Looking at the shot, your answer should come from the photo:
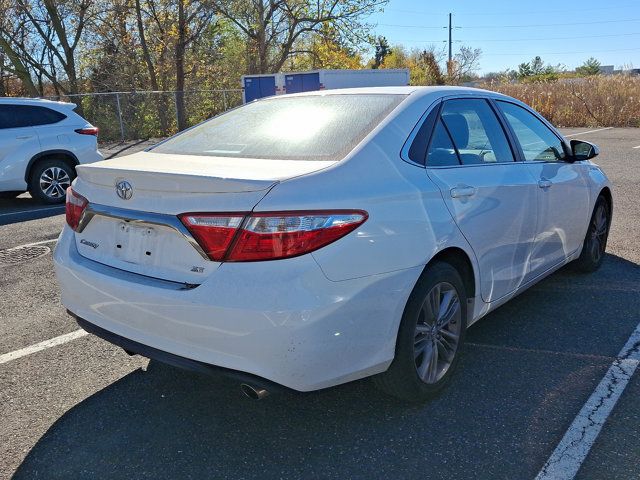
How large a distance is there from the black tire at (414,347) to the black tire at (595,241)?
7.80 feet

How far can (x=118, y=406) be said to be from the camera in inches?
120

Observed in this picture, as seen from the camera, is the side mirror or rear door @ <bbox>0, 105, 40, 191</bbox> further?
rear door @ <bbox>0, 105, 40, 191</bbox>

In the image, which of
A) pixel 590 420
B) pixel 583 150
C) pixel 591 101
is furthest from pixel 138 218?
pixel 591 101

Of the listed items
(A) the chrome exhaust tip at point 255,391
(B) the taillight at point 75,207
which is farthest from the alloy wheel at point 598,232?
(B) the taillight at point 75,207

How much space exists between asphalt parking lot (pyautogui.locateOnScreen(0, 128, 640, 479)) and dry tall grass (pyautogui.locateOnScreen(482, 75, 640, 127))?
22.9 meters

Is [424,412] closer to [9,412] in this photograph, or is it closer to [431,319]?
[431,319]

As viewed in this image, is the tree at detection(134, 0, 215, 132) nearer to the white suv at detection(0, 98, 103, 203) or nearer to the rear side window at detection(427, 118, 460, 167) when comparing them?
the white suv at detection(0, 98, 103, 203)

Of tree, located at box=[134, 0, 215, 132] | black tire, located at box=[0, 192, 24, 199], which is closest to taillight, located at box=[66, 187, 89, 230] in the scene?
black tire, located at box=[0, 192, 24, 199]

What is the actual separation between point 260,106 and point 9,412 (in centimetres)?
227

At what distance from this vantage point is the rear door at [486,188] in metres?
3.06

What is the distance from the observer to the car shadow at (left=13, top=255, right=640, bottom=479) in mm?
2518

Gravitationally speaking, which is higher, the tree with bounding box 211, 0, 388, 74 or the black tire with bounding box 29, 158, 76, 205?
the tree with bounding box 211, 0, 388, 74

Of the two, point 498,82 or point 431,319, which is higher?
point 498,82

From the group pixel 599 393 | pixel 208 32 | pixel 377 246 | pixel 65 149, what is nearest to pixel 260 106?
pixel 377 246
